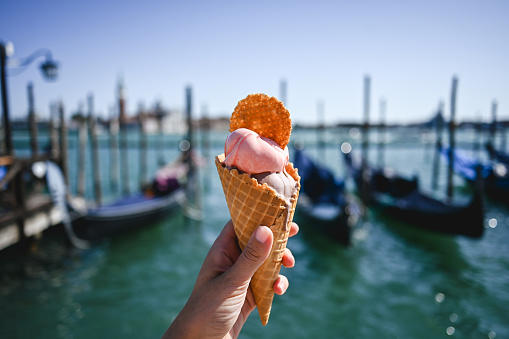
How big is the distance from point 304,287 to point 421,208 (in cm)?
464

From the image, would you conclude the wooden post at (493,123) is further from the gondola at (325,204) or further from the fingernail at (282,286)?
the fingernail at (282,286)

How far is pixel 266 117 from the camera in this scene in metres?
1.52

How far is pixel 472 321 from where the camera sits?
4688 millimetres

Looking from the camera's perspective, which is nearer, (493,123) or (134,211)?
(134,211)

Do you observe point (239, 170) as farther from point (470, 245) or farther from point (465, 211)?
point (470, 245)

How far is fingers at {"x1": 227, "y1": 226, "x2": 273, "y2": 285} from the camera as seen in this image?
1257 millimetres

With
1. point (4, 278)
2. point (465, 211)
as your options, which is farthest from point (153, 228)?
point (465, 211)

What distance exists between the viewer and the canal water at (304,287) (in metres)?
4.47

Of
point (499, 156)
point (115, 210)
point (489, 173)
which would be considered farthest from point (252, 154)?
point (499, 156)

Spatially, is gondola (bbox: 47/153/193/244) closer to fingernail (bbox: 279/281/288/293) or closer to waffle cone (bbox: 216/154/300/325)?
waffle cone (bbox: 216/154/300/325)

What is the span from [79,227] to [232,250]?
6.43 meters

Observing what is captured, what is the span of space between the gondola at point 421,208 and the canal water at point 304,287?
541 millimetres

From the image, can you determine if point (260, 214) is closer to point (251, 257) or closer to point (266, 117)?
point (251, 257)

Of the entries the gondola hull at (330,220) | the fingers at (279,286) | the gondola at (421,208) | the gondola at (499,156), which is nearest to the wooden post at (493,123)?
the gondola at (499,156)
